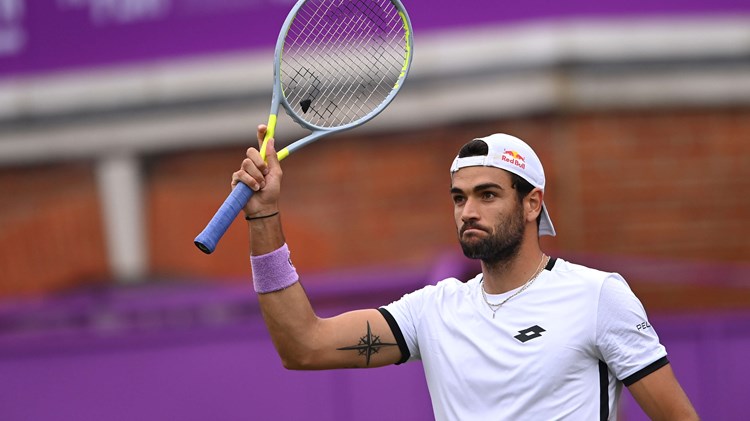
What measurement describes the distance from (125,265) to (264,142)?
668cm

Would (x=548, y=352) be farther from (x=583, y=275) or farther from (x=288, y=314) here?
(x=288, y=314)

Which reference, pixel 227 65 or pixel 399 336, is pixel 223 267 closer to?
pixel 227 65

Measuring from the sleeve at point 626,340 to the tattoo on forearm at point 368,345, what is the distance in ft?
2.49

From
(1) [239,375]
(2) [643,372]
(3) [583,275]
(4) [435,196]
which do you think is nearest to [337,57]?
(1) [239,375]

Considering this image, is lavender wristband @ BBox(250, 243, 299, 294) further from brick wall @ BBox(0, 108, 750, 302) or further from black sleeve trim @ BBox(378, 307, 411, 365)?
brick wall @ BBox(0, 108, 750, 302)

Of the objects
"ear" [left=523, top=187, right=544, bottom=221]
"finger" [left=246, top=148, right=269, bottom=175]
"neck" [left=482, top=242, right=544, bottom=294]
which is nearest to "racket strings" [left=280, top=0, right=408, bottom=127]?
"finger" [left=246, top=148, right=269, bottom=175]

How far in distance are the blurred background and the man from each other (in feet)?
8.80

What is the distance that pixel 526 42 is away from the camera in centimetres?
934

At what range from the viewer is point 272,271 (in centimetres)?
412

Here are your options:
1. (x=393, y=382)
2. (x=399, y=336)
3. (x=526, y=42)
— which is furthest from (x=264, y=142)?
(x=526, y=42)

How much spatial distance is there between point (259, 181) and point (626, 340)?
1237mm

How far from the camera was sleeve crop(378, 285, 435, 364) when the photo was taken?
4.39 meters

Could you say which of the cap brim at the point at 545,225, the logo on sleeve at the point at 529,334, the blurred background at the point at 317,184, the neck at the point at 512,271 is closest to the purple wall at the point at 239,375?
the blurred background at the point at 317,184

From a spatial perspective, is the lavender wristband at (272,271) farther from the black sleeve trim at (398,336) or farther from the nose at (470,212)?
the nose at (470,212)
